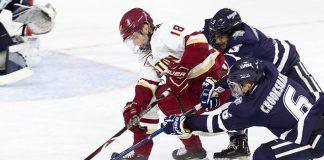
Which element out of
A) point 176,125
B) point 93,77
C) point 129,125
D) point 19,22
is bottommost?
point 93,77

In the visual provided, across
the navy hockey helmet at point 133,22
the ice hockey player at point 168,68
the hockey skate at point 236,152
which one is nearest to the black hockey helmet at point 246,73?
the ice hockey player at point 168,68

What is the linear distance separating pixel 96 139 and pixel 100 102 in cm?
84

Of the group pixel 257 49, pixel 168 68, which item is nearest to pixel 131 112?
pixel 168 68

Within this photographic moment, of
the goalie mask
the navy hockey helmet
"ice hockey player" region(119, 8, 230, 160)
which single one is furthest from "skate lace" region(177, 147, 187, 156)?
the navy hockey helmet

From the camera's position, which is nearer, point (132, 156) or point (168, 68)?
point (168, 68)

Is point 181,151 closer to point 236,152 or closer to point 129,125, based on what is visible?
point 236,152

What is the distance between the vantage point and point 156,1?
938cm

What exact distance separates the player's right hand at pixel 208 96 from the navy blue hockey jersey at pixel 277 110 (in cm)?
33

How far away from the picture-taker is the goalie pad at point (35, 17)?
10.6 feet

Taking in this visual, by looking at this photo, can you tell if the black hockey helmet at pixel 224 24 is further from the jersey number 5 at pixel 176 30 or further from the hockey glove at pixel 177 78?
the hockey glove at pixel 177 78

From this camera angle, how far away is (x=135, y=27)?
3.81 metres

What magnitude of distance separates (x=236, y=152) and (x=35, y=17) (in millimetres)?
1408

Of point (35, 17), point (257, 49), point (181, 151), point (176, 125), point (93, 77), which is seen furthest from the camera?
point (93, 77)

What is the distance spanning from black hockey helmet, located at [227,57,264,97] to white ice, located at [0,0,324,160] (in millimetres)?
948
